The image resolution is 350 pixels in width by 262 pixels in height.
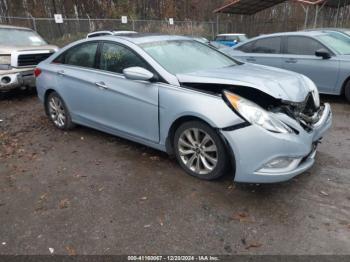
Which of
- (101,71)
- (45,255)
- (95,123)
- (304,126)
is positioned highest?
(101,71)

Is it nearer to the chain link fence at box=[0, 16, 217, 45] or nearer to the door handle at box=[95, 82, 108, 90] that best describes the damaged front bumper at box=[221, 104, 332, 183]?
the door handle at box=[95, 82, 108, 90]

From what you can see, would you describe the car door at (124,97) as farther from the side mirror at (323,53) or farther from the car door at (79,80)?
the side mirror at (323,53)

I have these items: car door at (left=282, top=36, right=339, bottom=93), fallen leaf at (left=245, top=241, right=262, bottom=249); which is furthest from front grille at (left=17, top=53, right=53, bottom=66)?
fallen leaf at (left=245, top=241, right=262, bottom=249)

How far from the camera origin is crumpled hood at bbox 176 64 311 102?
3520 millimetres

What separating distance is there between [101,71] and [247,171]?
2516 mm

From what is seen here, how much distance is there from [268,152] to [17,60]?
21.9 feet

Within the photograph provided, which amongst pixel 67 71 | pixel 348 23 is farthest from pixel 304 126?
pixel 348 23

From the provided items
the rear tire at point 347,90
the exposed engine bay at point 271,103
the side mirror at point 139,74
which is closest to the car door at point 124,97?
the side mirror at point 139,74

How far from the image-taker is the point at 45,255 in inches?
108

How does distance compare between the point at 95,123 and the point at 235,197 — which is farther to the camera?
the point at 95,123

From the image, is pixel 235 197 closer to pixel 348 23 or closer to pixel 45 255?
pixel 45 255

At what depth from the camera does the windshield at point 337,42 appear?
692cm

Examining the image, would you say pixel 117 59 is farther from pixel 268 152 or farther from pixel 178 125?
pixel 268 152

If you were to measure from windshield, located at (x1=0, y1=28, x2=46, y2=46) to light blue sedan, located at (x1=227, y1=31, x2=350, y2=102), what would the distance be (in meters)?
5.67
